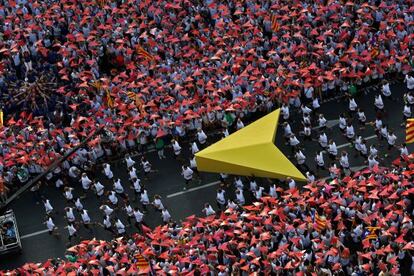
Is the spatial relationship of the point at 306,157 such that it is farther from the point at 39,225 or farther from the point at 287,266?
the point at 39,225

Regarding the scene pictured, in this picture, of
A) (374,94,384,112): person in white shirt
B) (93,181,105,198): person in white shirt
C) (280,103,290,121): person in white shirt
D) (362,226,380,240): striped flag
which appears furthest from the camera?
(374,94,384,112): person in white shirt

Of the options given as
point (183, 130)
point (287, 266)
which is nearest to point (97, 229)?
point (183, 130)

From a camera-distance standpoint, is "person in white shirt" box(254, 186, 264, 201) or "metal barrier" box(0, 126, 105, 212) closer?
"metal barrier" box(0, 126, 105, 212)

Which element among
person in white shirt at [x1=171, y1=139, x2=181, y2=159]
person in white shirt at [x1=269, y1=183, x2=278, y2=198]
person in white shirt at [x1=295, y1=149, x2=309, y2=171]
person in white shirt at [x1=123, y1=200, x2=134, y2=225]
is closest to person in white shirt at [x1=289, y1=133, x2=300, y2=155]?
person in white shirt at [x1=295, y1=149, x2=309, y2=171]

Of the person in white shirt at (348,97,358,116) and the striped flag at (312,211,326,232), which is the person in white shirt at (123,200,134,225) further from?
the person in white shirt at (348,97,358,116)

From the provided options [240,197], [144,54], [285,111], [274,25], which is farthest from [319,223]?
[144,54]

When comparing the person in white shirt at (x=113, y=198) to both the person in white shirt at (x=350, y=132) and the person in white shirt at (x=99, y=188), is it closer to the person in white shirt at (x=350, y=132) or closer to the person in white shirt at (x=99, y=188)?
the person in white shirt at (x=99, y=188)
